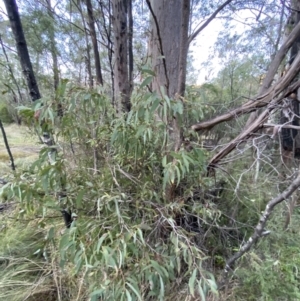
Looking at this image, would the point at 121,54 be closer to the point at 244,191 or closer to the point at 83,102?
the point at 83,102

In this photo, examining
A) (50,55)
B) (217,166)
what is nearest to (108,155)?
(217,166)

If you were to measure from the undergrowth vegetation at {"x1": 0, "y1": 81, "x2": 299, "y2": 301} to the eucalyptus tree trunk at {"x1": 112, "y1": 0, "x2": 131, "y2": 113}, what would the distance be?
0.33 meters

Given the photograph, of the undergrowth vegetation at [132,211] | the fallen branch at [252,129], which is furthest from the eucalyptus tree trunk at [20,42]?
the fallen branch at [252,129]

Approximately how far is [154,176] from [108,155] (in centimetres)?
21

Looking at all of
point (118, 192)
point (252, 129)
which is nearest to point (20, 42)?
point (118, 192)

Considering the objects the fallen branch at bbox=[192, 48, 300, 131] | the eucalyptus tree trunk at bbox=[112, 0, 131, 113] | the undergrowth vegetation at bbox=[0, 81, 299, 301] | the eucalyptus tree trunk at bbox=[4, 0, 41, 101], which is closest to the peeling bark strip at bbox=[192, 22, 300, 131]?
the fallen branch at bbox=[192, 48, 300, 131]

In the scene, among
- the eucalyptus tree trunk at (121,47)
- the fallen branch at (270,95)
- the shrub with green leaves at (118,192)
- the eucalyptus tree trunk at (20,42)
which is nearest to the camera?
the shrub with green leaves at (118,192)

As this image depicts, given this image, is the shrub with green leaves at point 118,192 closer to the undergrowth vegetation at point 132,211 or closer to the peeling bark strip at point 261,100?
the undergrowth vegetation at point 132,211

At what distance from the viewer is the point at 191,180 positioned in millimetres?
885

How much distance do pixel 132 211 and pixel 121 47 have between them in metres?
0.92

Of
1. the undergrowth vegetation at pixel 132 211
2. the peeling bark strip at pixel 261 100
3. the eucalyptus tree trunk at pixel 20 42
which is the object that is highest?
the eucalyptus tree trunk at pixel 20 42

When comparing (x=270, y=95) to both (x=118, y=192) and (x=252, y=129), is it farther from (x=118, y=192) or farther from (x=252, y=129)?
(x=118, y=192)

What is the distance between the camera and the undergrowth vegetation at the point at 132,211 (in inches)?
25.8

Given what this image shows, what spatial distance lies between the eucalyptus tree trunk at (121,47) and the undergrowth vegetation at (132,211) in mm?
329
